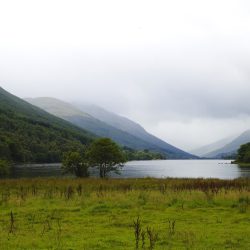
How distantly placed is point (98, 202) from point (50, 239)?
40.2 ft

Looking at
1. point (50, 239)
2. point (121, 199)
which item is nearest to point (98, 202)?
point (121, 199)

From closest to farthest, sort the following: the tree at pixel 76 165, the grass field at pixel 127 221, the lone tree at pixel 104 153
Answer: the grass field at pixel 127 221 < the tree at pixel 76 165 < the lone tree at pixel 104 153

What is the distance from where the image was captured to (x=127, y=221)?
70.6 feet

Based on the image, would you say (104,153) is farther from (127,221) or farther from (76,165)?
(127,221)

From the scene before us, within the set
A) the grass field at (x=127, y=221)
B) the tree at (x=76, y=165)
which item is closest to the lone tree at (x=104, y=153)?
the tree at (x=76, y=165)

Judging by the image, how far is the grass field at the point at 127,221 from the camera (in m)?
16.2

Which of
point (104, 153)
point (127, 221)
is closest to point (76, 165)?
point (104, 153)

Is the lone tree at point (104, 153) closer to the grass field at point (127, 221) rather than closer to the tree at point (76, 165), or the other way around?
the tree at point (76, 165)

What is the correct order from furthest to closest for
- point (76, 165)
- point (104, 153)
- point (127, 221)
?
point (104, 153) → point (76, 165) → point (127, 221)

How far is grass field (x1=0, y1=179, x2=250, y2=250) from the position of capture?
16.2 metres

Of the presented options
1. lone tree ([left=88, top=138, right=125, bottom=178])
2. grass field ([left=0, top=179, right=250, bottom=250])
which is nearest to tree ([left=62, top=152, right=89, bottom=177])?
lone tree ([left=88, top=138, right=125, bottom=178])

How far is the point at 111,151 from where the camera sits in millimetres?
79750

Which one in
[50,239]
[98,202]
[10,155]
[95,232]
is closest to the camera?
[50,239]

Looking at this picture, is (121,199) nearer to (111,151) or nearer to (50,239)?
(50,239)
